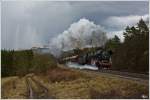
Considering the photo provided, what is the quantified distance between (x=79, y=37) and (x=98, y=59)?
1.14 ft

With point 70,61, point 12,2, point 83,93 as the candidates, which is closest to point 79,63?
point 70,61

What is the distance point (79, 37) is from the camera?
491 centimetres

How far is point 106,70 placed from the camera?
15.8 feet

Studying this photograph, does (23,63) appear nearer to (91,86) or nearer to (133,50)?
(91,86)

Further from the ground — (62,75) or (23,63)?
(23,63)

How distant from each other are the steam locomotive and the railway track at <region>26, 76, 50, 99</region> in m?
0.55

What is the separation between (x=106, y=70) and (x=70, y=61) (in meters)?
0.45

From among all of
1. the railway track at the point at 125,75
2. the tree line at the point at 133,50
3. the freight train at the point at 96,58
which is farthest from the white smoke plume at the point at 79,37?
the railway track at the point at 125,75

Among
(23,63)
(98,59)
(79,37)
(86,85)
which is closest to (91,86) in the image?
(86,85)

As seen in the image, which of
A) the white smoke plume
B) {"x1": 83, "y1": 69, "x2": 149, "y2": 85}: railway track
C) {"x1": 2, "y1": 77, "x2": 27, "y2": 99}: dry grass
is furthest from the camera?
the white smoke plume

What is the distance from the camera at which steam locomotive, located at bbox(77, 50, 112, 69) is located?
4.80m

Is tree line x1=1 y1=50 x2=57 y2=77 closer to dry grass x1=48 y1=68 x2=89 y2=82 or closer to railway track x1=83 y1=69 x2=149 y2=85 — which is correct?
dry grass x1=48 y1=68 x2=89 y2=82

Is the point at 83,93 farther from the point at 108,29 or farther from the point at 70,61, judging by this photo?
the point at 108,29

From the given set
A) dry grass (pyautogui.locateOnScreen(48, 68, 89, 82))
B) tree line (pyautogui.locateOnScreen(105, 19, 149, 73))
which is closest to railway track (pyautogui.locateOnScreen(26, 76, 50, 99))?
dry grass (pyautogui.locateOnScreen(48, 68, 89, 82))
